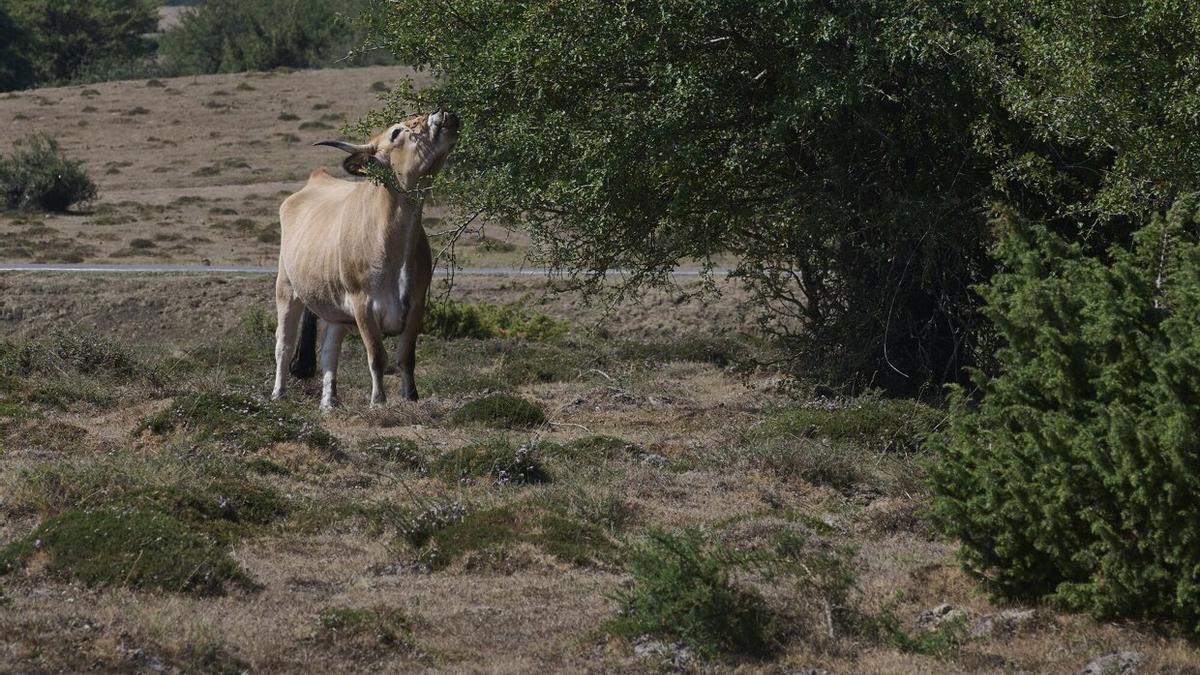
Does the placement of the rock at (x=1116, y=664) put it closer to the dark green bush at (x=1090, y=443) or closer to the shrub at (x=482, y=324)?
the dark green bush at (x=1090, y=443)

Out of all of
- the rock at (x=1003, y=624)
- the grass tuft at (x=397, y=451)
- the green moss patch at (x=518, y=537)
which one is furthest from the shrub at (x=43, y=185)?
the rock at (x=1003, y=624)

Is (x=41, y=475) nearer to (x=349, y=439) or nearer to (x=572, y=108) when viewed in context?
(x=349, y=439)

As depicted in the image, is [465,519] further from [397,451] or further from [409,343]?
[409,343]

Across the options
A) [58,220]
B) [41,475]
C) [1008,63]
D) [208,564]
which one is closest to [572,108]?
[1008,63]

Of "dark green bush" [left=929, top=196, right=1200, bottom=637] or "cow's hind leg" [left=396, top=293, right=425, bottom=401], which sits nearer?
"dark green bush" [left=929, top=196, right=1200, bottom=637]

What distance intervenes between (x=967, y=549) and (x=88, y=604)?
405cm

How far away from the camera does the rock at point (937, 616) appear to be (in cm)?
795

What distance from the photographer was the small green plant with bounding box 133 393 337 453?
11.8m

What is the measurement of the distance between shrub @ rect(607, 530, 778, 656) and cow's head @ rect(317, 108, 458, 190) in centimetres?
681

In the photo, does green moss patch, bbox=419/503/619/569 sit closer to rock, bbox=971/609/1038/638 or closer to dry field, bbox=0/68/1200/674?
dry field, bbox=0/68/1200/674

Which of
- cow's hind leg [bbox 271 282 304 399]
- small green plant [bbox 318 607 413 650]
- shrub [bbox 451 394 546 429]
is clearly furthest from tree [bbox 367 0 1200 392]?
small green plant [bbox 318 607 413 650]

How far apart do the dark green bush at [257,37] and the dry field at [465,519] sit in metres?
60.0

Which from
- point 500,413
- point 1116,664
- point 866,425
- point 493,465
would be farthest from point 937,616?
point 500,413

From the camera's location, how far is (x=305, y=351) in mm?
15969
